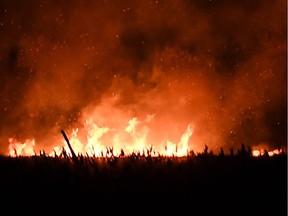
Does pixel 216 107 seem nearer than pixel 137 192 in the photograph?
No

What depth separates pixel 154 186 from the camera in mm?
5914

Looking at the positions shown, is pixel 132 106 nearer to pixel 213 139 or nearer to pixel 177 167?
pixel 213 139

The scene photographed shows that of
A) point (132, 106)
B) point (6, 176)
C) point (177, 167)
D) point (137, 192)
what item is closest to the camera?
point (137, 192)

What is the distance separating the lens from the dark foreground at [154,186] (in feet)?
17.9

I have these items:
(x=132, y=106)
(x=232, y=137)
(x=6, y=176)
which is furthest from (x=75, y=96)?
(x=6, y=176)

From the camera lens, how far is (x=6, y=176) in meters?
6.91

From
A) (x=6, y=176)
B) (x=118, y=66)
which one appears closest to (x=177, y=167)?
(x=6, y=176)

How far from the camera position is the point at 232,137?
21.0 meters

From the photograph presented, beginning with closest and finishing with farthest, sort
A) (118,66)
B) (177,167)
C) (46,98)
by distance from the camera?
(177,167)
(118,66)
(46,98)

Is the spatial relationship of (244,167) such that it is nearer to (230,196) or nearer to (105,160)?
(230,196)

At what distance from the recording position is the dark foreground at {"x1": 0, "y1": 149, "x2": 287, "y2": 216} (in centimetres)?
545

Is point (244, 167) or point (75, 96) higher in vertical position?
point (75, 96)

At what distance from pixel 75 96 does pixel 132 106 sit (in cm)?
418

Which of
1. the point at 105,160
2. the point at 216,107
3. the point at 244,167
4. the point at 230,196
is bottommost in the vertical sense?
the point at 230,196
